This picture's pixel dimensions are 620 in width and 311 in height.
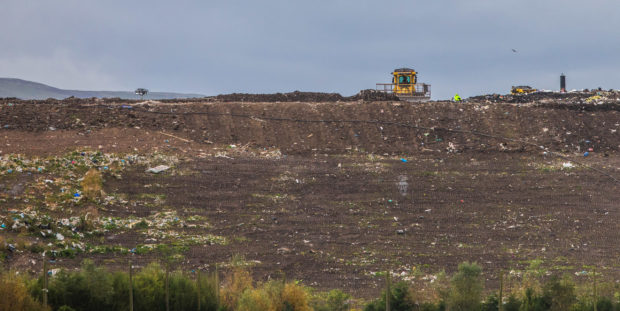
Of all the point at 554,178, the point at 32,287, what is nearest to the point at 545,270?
the point at 554,178

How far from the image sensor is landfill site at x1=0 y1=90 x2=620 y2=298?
48.2 feet

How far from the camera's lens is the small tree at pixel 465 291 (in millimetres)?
10180

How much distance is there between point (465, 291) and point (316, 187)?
33.3 feet

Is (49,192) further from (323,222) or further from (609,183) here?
(609,183)

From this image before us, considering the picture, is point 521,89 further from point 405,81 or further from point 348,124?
point 348,124

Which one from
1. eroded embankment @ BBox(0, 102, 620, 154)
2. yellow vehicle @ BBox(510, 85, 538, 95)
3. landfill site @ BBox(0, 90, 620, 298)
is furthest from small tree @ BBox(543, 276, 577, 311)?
yellow vehicle @ BBox(510, 85, 538, 95)

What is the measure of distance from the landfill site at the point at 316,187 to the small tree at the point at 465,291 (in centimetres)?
206

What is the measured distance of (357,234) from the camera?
16.5 m

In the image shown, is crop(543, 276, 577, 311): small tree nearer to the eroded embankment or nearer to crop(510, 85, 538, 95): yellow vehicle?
the eroded embankment

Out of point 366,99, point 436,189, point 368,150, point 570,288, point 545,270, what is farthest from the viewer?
point 366,99

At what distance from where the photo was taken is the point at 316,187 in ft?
66.2

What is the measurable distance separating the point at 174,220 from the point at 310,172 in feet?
18.4

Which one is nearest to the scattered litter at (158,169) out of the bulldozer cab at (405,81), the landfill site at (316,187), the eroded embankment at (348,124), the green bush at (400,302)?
the landfill site at (316,187)

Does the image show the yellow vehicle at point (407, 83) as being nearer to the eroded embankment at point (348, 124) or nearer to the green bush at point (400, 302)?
the eroded embankment at point (348, 124)
